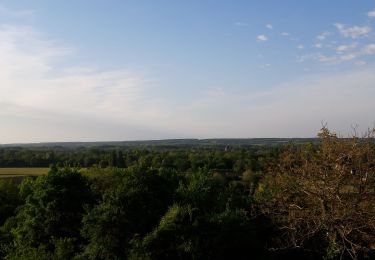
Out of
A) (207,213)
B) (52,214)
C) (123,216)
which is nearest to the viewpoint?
(123,216)

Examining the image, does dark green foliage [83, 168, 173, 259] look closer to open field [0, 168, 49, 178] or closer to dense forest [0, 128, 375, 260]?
dense forest [0, 128, 375, 260]

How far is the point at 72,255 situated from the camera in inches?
1297

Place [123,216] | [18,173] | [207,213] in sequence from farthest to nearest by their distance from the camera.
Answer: [18,173], [207,213], [123,216]

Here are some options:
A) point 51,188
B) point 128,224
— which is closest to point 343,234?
point 128,224

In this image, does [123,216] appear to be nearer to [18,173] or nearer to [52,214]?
[52,214]

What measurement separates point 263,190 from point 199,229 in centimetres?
1209

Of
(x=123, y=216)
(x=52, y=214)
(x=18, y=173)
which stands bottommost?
(x=18, y=173)

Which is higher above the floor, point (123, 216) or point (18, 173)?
point (123, 216)

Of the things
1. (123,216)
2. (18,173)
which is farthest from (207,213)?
(18,173)

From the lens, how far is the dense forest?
23.2 m

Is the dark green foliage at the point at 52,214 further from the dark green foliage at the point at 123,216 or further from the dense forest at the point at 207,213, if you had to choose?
the dark green foliage at the point at 123,216

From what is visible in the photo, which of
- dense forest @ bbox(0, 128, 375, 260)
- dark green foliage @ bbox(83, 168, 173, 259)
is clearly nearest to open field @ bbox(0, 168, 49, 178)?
dense forest @ bbox(0, 128, 375, 260)

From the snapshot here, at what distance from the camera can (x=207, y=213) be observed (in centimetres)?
3531

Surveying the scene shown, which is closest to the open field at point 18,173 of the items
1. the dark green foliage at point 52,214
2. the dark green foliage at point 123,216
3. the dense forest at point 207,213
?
the dense forest at point 207,213
